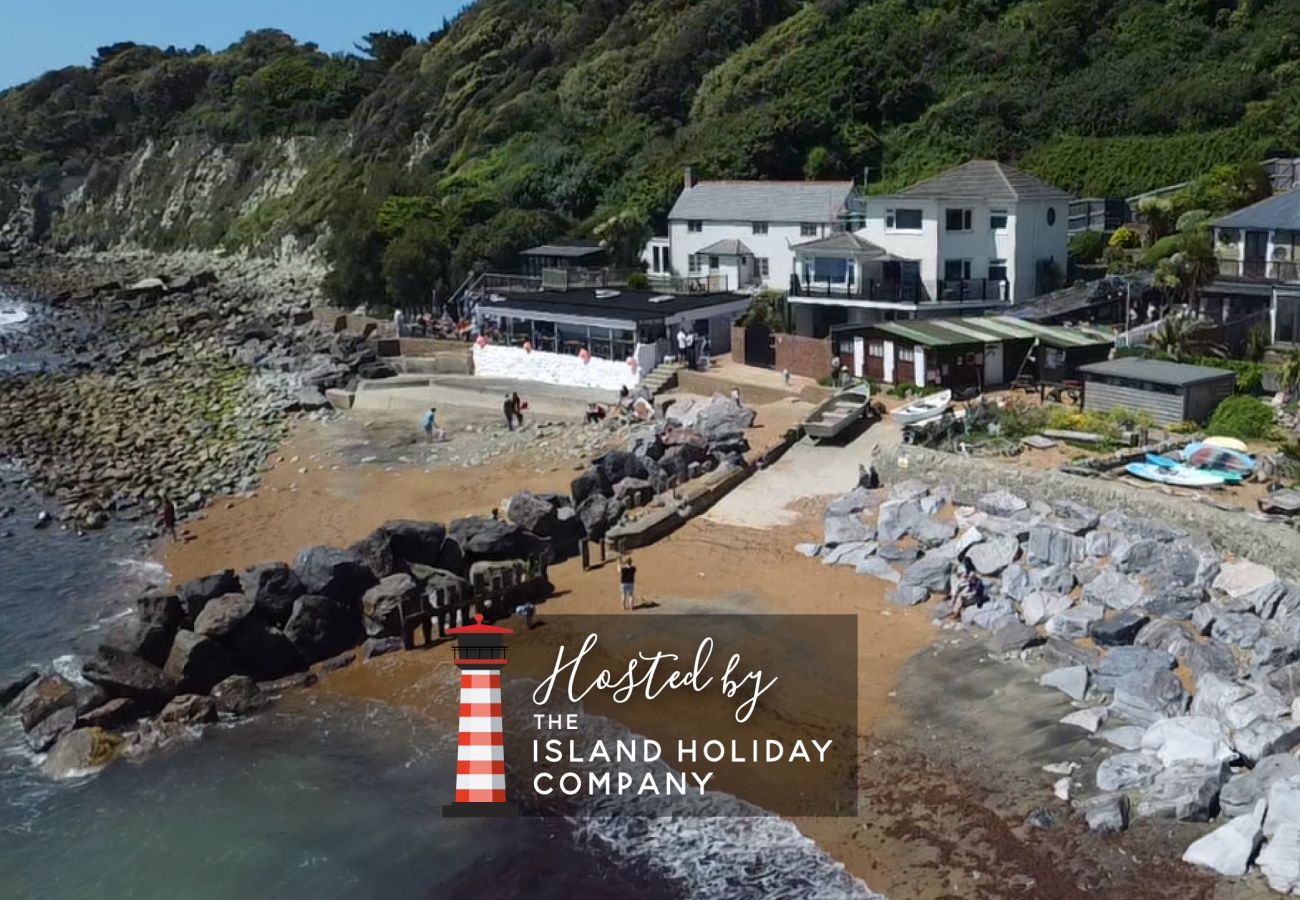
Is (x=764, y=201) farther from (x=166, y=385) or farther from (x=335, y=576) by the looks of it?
(x=335, y=576)

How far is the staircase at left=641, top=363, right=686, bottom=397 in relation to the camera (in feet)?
128

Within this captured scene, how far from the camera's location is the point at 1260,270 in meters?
35.0

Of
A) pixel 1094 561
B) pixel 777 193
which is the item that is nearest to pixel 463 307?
pixel 777 193

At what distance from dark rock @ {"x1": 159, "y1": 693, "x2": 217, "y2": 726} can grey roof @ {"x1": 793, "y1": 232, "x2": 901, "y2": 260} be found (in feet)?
89.1

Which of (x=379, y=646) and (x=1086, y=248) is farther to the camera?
(x=1086, y=248)

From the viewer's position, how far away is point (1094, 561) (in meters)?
23.2

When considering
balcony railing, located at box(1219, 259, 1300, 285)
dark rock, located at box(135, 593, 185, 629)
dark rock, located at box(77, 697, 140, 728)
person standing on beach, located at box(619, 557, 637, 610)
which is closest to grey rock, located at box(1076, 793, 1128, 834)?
person standing on beach, located at box(619, 557, 637, 610)

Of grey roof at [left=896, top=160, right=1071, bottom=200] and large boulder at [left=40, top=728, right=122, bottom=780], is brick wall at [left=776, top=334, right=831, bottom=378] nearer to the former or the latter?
grey roof at [left=896, top=160, right=1071, bottom=200]

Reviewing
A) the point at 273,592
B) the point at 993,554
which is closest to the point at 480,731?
the point at 273,592

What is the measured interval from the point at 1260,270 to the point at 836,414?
12.7 meters

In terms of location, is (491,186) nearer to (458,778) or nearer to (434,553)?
(434,553)

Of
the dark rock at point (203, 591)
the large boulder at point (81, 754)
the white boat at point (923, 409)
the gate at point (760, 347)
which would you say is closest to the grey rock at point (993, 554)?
the white boat at point (923, 409)

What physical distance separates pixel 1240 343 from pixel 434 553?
21.6 m

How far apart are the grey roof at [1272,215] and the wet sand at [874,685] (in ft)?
47.1
